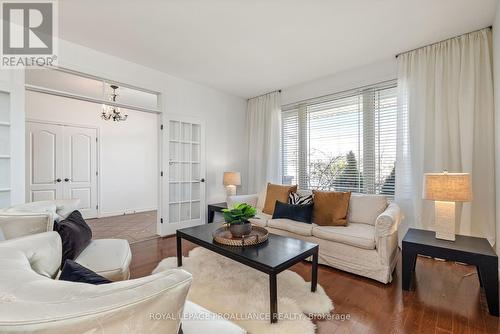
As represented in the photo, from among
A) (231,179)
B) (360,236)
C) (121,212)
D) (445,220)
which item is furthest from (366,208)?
(121,212)

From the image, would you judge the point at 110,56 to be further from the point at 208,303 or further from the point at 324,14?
the point at 208,303

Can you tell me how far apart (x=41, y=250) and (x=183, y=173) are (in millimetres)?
3134

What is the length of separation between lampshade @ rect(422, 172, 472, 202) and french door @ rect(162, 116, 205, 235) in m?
3.36

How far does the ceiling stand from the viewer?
2.20 metres

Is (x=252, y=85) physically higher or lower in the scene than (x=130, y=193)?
higher

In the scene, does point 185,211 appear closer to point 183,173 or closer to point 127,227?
point 183,173

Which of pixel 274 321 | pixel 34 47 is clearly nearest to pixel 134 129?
pixel 34 47

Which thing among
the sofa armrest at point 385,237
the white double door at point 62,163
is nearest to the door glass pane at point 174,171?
the white double door at point 62,163

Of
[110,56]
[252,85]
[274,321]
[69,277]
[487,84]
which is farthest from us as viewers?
[252,85]

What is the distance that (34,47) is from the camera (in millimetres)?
2680

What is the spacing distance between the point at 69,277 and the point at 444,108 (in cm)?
367

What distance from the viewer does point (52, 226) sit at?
150cm

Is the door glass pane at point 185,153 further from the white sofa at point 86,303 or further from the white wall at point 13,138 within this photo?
the white sofa at point 86,303

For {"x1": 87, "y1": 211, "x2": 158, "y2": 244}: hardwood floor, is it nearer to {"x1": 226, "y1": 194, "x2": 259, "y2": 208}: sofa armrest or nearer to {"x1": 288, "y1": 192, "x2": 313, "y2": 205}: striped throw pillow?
{"x1": 226, "y1": 194, "x2": 259, "y2": 208}: sofa armrest
